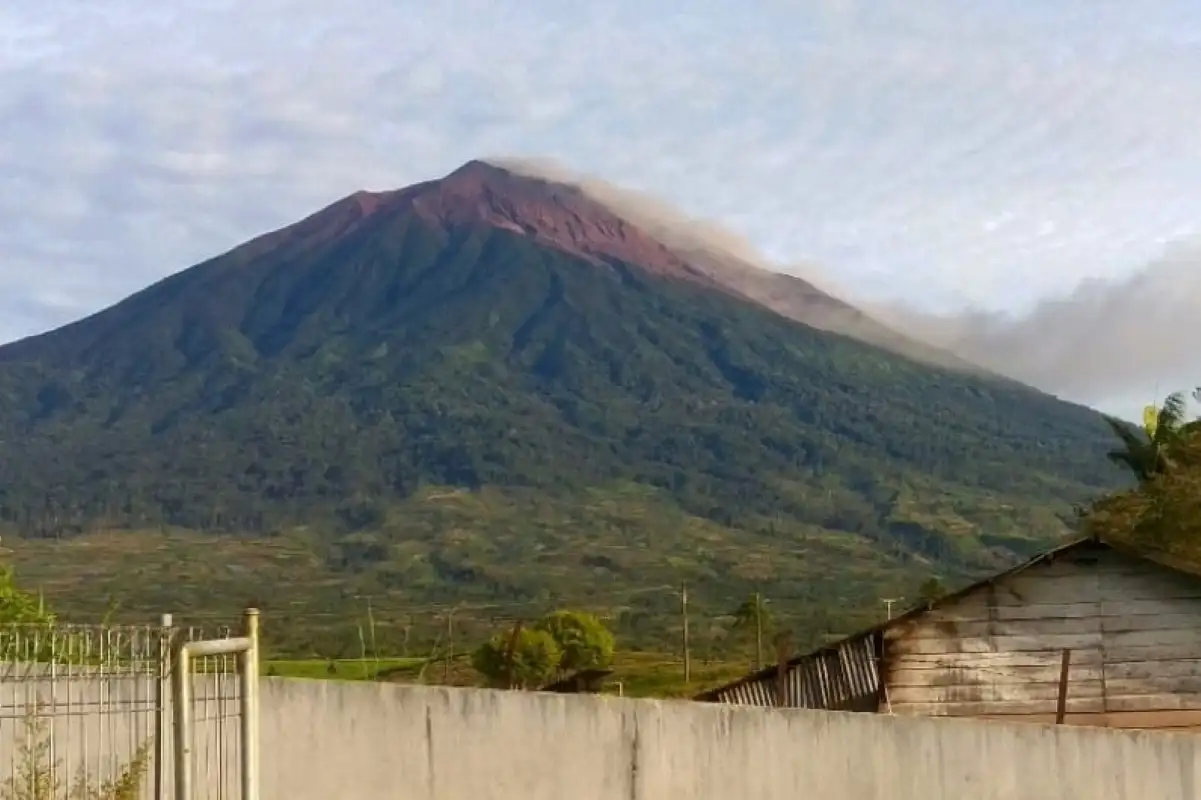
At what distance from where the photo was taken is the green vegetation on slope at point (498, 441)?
8281 cm

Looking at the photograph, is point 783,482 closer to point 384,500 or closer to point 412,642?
point 384,500

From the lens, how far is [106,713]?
27.9 ft

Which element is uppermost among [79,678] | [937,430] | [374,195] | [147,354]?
[374,195]

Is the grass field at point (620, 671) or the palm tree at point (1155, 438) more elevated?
the palm tree at point (1155, 438)

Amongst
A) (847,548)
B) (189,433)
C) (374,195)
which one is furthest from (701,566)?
(374,195)

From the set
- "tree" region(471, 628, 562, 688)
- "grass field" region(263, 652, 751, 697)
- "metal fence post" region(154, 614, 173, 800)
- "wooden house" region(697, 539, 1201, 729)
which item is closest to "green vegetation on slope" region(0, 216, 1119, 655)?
"grass field" region(263, 652, 751, 697)

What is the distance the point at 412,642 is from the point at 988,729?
4502cm

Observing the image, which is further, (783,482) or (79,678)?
(783,482)

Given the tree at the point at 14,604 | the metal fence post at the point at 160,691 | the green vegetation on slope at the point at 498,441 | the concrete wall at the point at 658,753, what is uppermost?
the green vegetation on slope at the point at 498,441

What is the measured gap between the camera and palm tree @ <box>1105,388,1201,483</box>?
23.3m

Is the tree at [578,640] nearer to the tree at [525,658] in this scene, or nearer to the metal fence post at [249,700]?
the tree at [525,658]

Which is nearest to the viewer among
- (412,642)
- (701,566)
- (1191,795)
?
(1191,795)

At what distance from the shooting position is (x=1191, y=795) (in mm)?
9031

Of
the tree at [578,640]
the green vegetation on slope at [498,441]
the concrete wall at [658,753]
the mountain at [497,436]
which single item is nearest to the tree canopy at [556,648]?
the tree at [578,640]
